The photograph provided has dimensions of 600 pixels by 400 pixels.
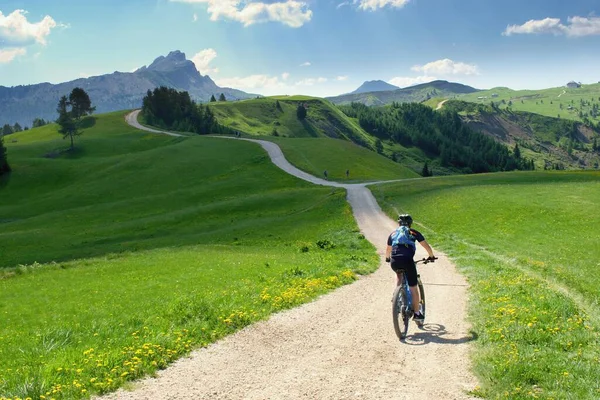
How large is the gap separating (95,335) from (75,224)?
5052cm

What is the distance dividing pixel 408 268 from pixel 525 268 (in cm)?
1498

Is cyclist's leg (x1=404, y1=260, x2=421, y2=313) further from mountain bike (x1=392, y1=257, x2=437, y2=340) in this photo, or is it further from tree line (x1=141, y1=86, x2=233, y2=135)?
tree line (x1=141, y1=86, x2=233, y2=135)

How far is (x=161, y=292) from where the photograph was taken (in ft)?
81.0

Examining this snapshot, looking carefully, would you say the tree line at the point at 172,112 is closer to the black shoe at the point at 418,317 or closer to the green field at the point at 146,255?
the green field at the point at 146,255

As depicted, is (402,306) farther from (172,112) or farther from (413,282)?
(172,112)

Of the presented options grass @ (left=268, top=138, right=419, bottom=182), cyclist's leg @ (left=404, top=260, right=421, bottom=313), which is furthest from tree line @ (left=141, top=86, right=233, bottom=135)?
cyclist's leg @ (left=404, top=260, right=421, bottom=313)

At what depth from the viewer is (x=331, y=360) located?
12648mm

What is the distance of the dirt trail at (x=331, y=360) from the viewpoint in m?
10.7

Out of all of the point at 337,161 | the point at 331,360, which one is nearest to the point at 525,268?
the point at 331,360

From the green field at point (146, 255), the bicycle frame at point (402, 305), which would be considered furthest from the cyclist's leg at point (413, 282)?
the green field at point (146, 255)

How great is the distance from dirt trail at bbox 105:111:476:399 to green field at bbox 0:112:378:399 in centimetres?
105

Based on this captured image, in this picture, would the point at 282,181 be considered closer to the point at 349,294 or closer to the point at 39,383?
the point at 349,294

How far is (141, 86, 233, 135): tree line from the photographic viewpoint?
162 meters

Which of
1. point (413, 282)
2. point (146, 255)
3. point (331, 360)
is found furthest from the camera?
point (146, 255)
